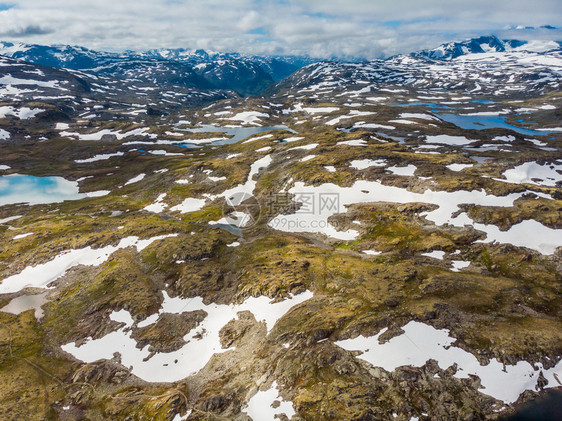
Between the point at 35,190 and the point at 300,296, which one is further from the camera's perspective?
the point at 35,190

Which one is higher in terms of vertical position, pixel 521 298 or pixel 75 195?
pixel 521 298

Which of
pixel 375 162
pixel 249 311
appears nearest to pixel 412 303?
pixel 249 311

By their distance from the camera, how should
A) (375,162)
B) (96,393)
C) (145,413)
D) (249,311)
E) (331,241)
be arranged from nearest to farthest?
(145,413)
(96,393)
(249,311)
(331,241)
(375,162)

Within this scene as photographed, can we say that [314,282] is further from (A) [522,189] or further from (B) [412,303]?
(A) [522,189]

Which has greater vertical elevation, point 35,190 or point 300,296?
point 300,296

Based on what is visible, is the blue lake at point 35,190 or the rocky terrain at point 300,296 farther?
the blue lake at point 35,190

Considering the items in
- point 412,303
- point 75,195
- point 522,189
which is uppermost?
point 522,189

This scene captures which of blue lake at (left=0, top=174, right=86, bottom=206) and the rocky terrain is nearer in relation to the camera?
the rocky terrain

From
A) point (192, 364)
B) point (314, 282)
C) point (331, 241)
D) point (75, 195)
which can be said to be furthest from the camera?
point (75, 195)
